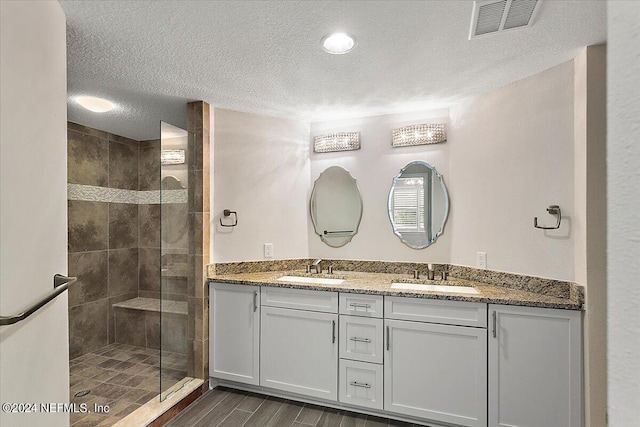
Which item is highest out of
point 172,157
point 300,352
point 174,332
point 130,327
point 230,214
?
point 172,157

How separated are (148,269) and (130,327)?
26.6 inches

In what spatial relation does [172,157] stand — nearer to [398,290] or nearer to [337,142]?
[337,142]

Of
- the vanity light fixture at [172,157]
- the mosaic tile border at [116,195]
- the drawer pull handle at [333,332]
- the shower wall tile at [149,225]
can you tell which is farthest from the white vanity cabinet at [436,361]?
the shower wall tile at [149,225]

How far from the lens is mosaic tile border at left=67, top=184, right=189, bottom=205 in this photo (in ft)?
8.52

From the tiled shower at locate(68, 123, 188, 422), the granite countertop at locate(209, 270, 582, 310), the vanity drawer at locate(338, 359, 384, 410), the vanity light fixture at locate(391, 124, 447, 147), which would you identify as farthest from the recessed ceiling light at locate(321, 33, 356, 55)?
the vanity drawer at locate(338, 359, 384, 410)

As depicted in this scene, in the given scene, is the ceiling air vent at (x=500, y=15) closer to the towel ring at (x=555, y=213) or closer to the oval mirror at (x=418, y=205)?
the towel ring at (x=555, y=213)

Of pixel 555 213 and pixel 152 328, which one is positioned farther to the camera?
pixel 152 328

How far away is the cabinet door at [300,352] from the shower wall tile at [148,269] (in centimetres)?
207

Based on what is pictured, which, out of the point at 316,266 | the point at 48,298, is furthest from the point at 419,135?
the point at 48,298

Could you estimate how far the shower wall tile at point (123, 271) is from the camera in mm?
3674

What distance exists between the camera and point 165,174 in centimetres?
240

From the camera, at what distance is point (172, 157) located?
8.02ft

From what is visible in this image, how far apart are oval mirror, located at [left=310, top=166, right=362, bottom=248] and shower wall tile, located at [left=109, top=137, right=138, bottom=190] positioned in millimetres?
2368
